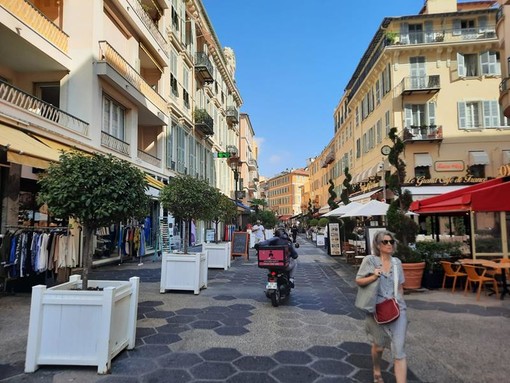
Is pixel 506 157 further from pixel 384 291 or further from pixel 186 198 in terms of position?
pixel 384 291

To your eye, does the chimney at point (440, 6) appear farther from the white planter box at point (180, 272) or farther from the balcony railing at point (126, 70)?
the white planter box at point (180, 272)

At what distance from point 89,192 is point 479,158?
25130mm

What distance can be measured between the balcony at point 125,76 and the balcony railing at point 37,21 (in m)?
1.24

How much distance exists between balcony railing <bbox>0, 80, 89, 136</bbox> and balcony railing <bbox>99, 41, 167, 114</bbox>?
2.58m

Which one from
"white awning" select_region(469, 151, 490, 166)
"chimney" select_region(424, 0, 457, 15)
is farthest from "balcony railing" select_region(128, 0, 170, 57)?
"chimney" select_region(424, 0, 457, 15)

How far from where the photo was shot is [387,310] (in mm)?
3523

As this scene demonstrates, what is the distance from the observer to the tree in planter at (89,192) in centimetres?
461

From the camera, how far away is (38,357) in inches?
159

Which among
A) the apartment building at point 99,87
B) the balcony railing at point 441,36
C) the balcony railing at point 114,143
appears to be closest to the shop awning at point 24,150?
the apartment building at point 99,87

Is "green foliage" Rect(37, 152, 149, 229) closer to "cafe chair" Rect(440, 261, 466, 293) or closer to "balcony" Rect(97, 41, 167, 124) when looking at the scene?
"cafe chair" Rect(440, 261, 466, 293)

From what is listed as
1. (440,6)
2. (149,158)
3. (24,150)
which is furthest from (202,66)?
(24,150)

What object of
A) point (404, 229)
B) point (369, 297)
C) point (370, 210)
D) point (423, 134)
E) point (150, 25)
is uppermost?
point (150, 25)

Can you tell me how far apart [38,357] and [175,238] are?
12.8m

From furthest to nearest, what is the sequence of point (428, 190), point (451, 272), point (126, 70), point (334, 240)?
point (428, 190), point (334, 240), point (126, 70), point (451, 272)
